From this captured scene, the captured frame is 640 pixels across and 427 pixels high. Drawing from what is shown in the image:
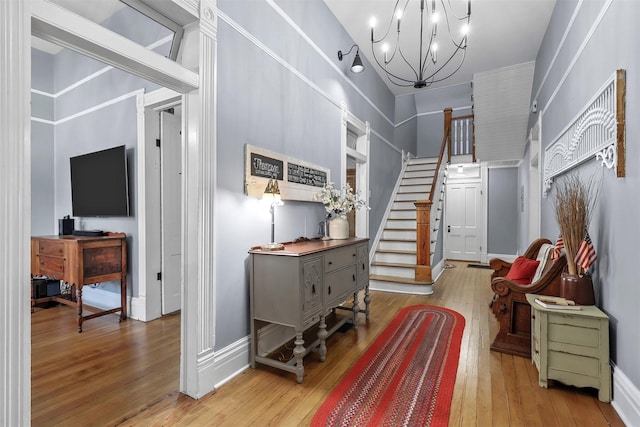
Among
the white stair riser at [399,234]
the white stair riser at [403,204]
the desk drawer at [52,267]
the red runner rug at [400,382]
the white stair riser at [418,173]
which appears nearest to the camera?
the red runner rug at [400,382]

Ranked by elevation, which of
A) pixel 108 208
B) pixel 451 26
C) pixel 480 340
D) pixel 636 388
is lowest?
pixel 480 340

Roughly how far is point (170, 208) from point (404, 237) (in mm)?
3997

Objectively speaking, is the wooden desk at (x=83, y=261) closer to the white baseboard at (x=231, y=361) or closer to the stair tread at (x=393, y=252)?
the white baseboard at (x=231, y=361)

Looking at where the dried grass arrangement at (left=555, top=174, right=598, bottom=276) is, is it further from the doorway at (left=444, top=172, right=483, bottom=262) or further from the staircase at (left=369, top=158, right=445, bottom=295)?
the doorway at (left=444, top=172, right=483, bottom=262)

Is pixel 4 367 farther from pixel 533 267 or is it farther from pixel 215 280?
pixel 533 267

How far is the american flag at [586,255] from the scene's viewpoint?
2.29 meters

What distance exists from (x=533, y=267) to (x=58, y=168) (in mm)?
6075

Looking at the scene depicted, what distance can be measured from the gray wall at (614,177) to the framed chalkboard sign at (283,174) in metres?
2.48

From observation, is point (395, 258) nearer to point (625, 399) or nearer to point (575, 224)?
point (575, 224)

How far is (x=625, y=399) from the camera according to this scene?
6.14 ft

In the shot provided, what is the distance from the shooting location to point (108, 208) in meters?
3.63

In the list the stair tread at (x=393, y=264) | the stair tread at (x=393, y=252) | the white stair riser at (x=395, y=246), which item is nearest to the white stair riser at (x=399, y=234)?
the white stair riser at (x=395, y=246)

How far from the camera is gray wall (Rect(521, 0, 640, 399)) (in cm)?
183

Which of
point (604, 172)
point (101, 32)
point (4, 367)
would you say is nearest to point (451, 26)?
point (604, 172)
